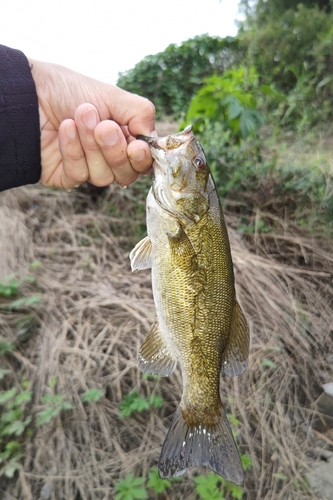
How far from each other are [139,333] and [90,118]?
2107mm

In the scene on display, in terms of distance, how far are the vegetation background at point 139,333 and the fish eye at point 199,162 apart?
77.0 inches

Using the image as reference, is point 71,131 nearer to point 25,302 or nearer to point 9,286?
point 25,302

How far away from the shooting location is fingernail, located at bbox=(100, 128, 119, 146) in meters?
1.66

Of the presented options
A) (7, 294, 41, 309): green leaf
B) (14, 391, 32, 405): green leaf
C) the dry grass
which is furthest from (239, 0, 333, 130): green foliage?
(14, 391, 32, 405): green leaf

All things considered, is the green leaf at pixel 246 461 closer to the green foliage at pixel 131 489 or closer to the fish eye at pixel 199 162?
the green foliage at pixel 131 489

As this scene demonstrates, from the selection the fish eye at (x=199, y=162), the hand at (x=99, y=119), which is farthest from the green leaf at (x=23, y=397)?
the fish eye at (x=199, y=162)

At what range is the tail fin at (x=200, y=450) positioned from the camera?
5.39 ft

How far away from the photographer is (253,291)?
3.62 meters

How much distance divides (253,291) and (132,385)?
58.8 inches

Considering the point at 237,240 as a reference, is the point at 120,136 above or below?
above

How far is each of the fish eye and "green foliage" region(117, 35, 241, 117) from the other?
7.51m

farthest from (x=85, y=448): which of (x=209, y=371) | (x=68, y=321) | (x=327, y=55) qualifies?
(x=327, y=55)

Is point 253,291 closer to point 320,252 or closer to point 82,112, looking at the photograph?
point 320,252

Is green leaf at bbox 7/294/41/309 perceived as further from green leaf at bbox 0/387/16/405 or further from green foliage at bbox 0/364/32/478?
green leaf at bbox 0/387/16/405
